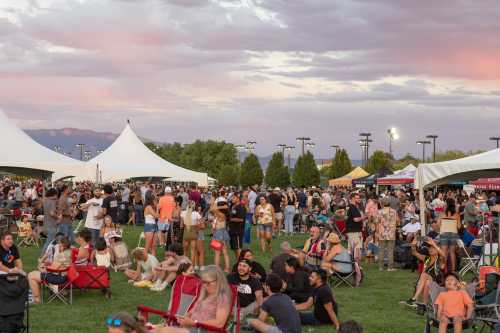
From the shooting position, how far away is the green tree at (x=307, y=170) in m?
76.7

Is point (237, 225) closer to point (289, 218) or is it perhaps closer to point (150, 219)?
point (150, 219)

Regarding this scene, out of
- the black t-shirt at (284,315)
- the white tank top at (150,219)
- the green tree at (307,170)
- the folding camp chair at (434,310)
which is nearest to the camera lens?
the black t-shirt at (284,315)

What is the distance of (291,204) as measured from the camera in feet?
86.6

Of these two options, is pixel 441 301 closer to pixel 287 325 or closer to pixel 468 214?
pixel 287 325

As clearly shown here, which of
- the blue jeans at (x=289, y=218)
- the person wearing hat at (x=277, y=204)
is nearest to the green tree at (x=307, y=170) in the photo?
the blue jeans at (x=289, y=218)

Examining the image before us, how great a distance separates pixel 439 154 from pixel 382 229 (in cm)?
10407

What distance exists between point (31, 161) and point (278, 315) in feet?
52.2

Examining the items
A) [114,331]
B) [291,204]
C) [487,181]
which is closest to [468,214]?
[291,204]

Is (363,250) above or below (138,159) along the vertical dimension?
below

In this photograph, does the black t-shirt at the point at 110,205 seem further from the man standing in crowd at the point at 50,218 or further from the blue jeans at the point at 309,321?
the blue jeans at the point at 309,321

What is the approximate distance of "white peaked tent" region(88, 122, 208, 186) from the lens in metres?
38.3

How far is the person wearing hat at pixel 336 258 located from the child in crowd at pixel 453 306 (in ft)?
14.1

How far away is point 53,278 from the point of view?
11.3 metres

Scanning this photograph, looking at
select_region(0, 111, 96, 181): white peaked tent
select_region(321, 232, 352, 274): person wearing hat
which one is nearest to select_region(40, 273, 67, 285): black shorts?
select_region(321, 232, 352, 274): person wearing hat
